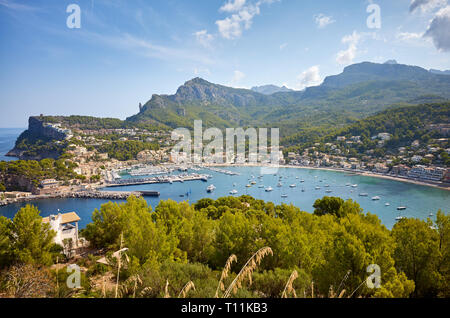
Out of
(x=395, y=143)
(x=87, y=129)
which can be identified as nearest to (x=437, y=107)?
(x=395, y=143)

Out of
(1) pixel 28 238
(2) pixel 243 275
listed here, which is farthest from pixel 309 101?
(2) pixel 243 275

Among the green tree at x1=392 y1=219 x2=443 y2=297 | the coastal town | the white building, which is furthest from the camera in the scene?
the coastal town

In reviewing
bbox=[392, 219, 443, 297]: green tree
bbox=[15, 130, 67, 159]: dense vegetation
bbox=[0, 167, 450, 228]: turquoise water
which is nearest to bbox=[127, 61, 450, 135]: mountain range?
bbox=[15, 130, 67, 159]: dense vegetation

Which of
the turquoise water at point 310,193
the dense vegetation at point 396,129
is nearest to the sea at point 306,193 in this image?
the turquoise water at point 310,193

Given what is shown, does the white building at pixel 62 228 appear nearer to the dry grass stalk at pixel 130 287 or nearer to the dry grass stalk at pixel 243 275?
the dry grass stalk at pixel 130 287

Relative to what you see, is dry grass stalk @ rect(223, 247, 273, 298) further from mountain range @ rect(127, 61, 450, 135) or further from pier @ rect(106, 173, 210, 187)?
mountain range @ rect(127, 61, 450, 135)
